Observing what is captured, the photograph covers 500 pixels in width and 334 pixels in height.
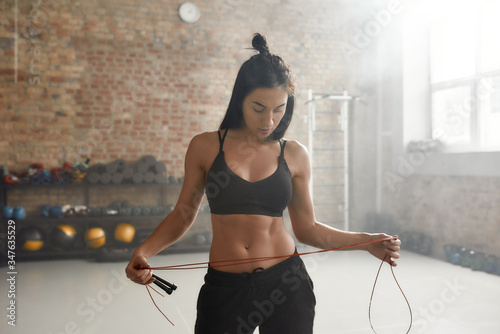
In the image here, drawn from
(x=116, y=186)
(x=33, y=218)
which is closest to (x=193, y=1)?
(x=116, y=186)

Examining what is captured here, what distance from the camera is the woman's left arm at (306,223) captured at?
1.40 metres

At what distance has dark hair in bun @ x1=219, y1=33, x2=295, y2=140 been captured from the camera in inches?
51.7

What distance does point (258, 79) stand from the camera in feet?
4.29

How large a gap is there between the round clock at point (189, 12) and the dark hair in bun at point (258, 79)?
5.37 m

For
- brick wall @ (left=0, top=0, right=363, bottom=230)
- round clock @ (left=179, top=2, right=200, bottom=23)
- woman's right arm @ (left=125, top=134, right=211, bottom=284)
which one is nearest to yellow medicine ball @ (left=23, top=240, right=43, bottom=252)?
brick wall @ (left=0, top=0, right=363, bottom=230)

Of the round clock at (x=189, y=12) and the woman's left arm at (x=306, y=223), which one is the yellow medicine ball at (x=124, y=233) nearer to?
the round clock at (x=189, y=12)

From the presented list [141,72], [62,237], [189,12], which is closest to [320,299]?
[62,237]

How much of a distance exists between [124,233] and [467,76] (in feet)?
16.2

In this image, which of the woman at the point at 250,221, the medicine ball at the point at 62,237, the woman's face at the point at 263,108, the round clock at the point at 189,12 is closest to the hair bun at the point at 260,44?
the woman at the point at 250,221

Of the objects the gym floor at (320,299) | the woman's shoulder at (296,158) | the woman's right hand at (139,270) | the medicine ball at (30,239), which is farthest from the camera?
the medicine ball at (30,239)

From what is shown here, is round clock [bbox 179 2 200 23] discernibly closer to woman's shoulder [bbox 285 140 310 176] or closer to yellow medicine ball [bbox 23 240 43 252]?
yellow medicine ball [bbox 23 240 43 252]

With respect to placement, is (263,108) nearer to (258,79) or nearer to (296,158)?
(258,79)

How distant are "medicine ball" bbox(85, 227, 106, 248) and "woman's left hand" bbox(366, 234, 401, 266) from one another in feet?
16.0

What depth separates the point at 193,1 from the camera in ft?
21.1
